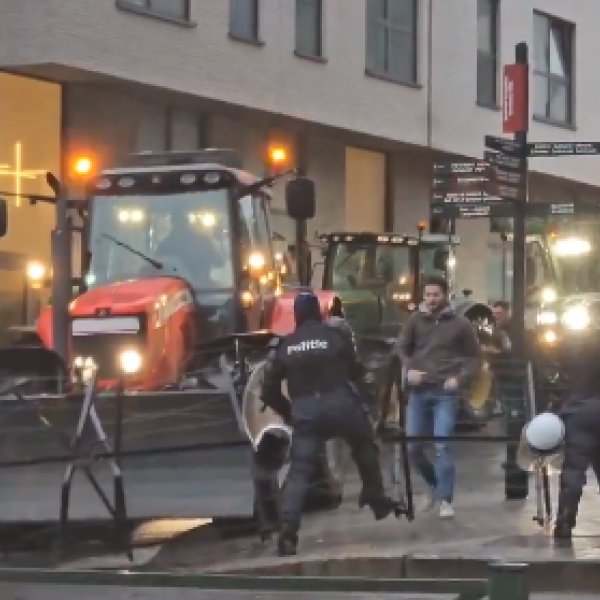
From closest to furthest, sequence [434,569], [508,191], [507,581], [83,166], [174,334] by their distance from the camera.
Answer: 1. [507,581]
2. [434,569]
3. [174,334]
4. [83,166]
5. [508,191]

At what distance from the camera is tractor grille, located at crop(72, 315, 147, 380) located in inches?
522

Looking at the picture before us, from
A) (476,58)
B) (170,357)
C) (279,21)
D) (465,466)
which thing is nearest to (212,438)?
(170,357)

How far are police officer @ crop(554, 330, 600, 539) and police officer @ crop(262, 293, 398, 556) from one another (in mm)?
1360

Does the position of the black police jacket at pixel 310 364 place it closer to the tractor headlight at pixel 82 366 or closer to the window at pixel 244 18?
the tractor headlight at pixel 82 366

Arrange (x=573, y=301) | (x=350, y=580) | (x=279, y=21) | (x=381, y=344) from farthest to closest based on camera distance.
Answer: (x=279, y=21), (x=573, y=301), (x=381, y=344), (x=350, y=580)

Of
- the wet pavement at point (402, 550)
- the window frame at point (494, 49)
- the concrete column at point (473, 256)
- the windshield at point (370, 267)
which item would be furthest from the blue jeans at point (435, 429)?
the window frame at point (494, 49)

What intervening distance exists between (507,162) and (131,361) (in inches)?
185

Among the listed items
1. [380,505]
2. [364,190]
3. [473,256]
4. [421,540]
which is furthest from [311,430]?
[473,256]

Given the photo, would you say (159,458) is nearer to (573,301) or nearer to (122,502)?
(122,502)

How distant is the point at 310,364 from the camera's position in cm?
1025

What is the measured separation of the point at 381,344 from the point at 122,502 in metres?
7.77

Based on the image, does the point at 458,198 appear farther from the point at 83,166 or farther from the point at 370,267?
the point at 370,267

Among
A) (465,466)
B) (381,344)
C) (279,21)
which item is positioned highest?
(279,21)

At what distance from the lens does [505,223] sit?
98.3 feet
